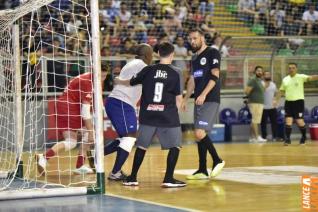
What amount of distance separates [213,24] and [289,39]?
3.56 meters

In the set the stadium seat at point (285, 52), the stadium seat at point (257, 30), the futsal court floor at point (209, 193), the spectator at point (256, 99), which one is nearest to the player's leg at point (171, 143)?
the futsal court floor at point (209, 193)

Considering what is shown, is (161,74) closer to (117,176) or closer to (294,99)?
(117,176)

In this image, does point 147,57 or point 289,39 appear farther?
point 289,39

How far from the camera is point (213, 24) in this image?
2527cm

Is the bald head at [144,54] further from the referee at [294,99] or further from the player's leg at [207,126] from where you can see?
the referee at [294,99]

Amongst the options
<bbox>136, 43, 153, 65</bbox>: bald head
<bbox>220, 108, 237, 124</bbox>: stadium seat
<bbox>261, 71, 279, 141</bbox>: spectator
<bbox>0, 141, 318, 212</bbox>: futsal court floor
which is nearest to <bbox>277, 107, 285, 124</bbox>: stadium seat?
<bbox>261, 71, 279, 141</bbox>: spectator

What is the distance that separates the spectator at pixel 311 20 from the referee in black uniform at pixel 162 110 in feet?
53.1

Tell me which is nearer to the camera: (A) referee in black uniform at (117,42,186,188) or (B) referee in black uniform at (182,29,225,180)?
(A) referee in black uniform at (117,42,186,188)

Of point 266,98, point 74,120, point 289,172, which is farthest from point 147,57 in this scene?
point 266,98

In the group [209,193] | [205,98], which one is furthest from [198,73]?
[209,193]

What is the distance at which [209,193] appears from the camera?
29.5 feet

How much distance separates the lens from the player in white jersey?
10773 mm

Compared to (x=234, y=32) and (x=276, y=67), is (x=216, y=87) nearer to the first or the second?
(x=276, y=67)

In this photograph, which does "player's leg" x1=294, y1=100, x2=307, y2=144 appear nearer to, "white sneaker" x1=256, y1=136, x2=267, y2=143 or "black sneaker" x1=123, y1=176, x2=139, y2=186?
"white sneaker" x1=256, y1=136, x2=267, y2=143
